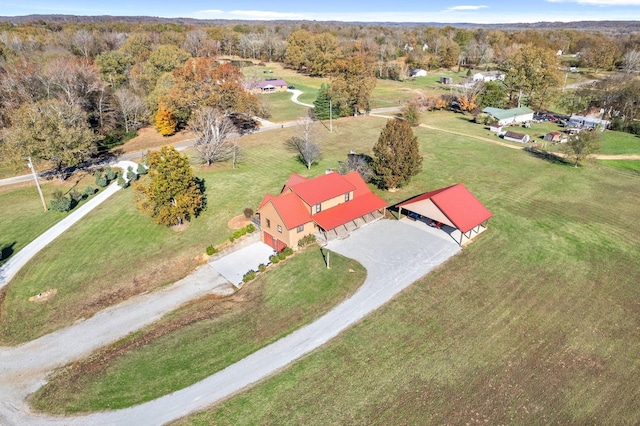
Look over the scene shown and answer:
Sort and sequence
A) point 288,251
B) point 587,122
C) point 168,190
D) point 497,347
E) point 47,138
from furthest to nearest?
point 587,122 < point 47,138 < point 168,190 < point 288,251 < point 497,347

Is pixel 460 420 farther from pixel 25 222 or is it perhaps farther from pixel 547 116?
pixel 547 116

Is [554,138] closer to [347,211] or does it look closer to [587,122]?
[587,122]

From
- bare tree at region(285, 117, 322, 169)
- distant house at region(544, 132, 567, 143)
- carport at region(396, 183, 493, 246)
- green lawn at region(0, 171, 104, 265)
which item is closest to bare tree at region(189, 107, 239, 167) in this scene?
bare tree at region(285, 117, 322, 169)

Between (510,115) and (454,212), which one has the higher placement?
A: (510,115)

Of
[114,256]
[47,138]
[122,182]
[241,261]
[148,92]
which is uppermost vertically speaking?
[148,92]

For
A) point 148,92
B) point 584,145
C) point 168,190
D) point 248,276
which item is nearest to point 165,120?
point 148,92

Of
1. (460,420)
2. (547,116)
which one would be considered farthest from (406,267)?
(547,116)
